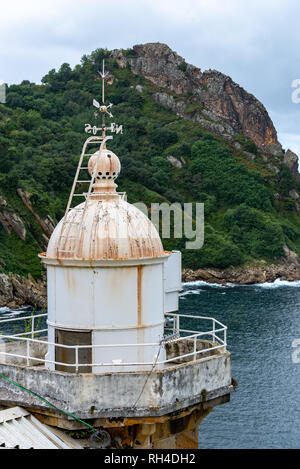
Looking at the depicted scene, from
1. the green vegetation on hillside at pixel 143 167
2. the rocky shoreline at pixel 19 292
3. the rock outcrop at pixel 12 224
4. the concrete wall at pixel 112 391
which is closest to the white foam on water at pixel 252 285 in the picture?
the green vegetation on hillside at pixel 143 167

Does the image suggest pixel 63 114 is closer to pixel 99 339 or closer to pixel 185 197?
pixel 185 197

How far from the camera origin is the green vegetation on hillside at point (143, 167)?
9356 centimetres

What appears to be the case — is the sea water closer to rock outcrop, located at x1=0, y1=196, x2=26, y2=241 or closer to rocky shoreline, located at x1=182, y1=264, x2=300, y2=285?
rocky shoreline, located at x1=182, y1=264, x2=300, y2=285

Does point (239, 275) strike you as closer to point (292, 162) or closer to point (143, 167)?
point (143, 167)

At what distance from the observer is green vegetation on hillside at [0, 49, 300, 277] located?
93.6m

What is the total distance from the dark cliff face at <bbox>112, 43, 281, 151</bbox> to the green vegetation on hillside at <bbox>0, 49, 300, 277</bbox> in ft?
13.1

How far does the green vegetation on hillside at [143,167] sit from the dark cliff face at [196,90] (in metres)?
Answer: 3.98

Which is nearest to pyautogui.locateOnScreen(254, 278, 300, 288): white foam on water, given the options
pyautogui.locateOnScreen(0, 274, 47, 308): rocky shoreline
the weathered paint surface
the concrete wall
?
pyautogui.locateOnScreen(0, 274, 47, 308): rocky shoreline

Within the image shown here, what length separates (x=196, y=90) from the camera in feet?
554

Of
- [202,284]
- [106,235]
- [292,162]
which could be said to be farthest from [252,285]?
[106,235]

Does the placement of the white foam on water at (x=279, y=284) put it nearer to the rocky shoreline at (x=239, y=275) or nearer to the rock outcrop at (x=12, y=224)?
the rocky shoreline at (x=239, y=275)

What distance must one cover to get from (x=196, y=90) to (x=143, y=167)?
5195cm

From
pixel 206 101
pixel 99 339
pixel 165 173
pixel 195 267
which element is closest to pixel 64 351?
pixel 99 339

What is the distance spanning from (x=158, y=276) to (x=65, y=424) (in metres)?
3.28
